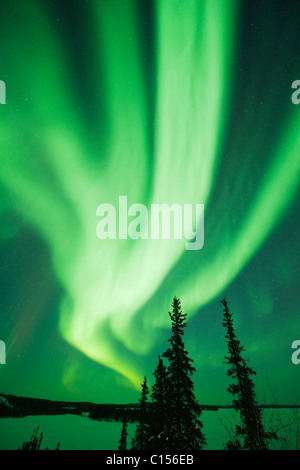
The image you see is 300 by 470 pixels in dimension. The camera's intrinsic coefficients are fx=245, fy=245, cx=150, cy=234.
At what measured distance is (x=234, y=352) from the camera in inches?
671

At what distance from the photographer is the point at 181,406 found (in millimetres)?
15102

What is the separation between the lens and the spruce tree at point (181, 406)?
14.4 meters

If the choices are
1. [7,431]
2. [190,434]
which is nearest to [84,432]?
[7,431]

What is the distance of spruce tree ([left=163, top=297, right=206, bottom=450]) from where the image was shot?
14.4 metres

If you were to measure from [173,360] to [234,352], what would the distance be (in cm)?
435
